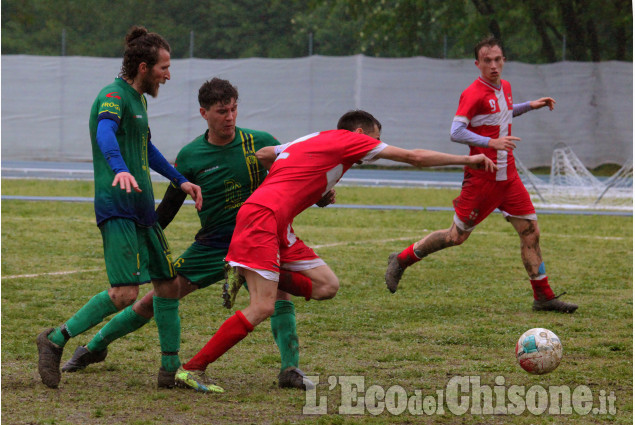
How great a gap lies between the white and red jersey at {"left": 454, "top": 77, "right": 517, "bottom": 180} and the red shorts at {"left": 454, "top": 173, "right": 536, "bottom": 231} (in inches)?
2.5

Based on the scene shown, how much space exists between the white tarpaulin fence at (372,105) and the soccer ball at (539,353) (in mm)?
18930

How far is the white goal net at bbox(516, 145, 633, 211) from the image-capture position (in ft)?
55.0

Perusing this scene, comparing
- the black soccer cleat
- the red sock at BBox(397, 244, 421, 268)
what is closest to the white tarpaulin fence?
the red sock at BBox(397, 244, 421, 268)

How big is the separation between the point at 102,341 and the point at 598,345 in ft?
10.7

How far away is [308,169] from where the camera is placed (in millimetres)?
4844

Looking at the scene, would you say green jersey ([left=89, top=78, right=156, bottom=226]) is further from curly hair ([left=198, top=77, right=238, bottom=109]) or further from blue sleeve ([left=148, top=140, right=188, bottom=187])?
curly hair ([left=198, top=77, right=238, bottom=109])

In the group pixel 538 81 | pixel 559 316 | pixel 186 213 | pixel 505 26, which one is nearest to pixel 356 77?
pixel 538 81

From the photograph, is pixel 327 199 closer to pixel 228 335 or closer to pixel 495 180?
pixel 228 335

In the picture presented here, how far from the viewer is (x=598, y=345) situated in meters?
6.06

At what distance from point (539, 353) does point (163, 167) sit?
240 cm

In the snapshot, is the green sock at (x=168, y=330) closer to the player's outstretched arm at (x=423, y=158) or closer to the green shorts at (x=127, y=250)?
the green shorts at (x=127, y=250)

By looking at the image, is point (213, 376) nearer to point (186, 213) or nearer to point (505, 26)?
point (186, 213)

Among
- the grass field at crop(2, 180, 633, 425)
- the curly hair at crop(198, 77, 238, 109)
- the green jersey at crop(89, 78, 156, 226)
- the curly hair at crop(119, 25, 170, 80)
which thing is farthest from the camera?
the curly hair at crop(198, 77, 238, 109)

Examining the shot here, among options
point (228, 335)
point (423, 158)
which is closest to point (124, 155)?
point (228, 335)
